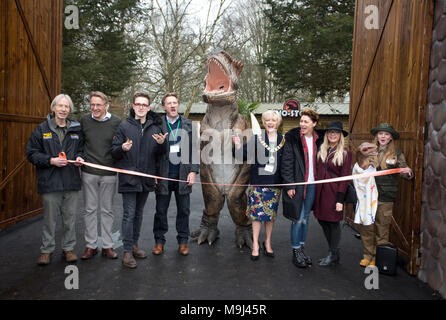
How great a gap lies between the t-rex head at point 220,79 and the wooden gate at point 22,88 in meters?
3.05

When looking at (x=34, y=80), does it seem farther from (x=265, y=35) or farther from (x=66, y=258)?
(x=265, y=35)

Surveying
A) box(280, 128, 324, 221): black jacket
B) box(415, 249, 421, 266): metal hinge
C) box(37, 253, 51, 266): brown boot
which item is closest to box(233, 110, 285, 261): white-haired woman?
box(280, 128, 324, 221): black jacket

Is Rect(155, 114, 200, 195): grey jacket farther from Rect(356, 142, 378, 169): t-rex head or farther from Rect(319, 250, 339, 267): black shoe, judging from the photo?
Rect(356, 142, 378, 169): t-rex head

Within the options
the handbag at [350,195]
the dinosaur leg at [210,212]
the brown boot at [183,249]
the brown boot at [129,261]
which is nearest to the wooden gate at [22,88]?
the brown boot at [129,261]

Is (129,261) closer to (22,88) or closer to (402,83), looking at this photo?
(22,88)

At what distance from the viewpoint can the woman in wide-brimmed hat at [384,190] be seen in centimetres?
353

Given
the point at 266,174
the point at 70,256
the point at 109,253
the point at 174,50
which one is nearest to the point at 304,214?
the point at 266,174

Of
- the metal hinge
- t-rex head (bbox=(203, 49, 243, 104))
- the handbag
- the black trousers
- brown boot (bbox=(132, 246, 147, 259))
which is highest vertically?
t-rex head (bbox=(203, 49, 243, 104))

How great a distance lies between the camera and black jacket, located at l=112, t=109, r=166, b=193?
3.43m

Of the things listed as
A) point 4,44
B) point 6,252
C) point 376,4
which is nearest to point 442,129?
point 376,4

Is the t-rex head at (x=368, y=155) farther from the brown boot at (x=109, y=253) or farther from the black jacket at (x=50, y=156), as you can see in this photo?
the black jacket at (x=50, y=156)

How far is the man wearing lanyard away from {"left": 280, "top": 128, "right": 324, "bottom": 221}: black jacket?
105 centimetres

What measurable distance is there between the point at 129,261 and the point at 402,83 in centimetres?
379

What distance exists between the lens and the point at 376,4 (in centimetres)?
487
